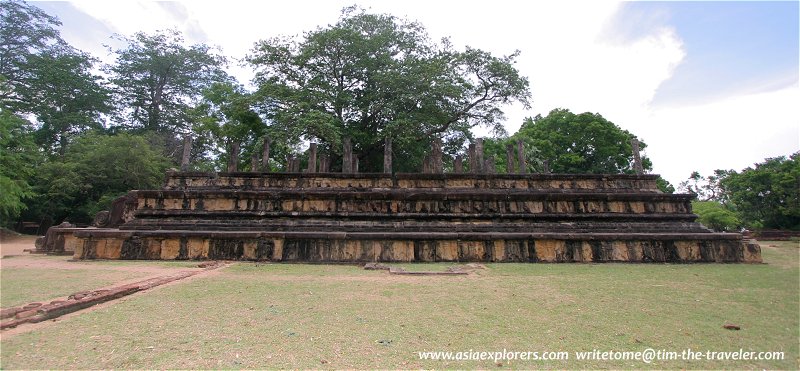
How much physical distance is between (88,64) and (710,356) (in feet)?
145

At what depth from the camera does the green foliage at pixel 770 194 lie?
77.1ft

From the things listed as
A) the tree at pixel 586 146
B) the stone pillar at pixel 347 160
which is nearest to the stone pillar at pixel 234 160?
the stone pillar at pixel 347 160

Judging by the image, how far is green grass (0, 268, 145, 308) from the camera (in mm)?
3743

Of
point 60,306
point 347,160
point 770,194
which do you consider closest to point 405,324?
point 60,306

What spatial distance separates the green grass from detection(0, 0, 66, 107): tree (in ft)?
106

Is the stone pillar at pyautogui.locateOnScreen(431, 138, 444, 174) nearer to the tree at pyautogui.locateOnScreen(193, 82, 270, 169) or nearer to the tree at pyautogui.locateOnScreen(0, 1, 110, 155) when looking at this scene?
the tree at pyautogui.locateOnScreen(193, 82, 270, 169)

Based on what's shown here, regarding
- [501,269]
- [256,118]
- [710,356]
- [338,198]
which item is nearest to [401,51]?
[256,118]

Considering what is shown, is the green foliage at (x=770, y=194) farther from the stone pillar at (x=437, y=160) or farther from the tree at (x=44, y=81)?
the tree at (x=44, y=81)

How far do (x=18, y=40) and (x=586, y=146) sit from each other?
1903 inches

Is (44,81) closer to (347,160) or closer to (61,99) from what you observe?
(61,99)

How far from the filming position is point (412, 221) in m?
9.84

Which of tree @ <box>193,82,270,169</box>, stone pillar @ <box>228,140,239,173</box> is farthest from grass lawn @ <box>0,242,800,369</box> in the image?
tree @ <box>193,82,270,169</box>

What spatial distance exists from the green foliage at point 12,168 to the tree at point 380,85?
30.6 feet

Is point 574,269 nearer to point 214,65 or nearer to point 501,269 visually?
point 501,269
